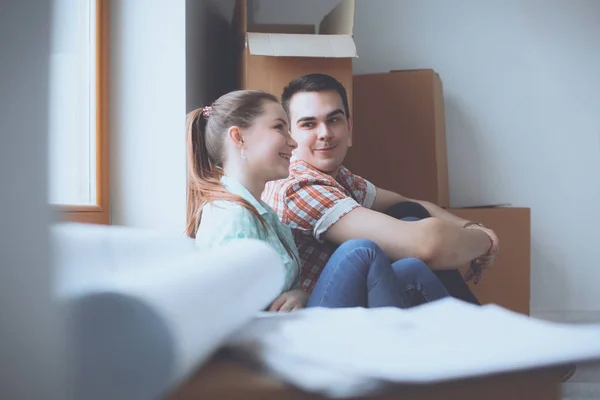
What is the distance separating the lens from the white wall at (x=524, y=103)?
7.97 feet

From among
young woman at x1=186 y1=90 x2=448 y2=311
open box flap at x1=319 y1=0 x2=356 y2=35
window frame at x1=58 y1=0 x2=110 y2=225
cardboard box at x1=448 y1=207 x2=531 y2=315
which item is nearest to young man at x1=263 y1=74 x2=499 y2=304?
young woman at x1=186 y1=90 x2=448 y2=311

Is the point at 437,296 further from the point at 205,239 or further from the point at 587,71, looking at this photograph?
the point at 587,71

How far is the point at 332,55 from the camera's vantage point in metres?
1.55

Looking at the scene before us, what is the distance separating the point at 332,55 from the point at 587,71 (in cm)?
154

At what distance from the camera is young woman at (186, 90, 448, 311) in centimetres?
86

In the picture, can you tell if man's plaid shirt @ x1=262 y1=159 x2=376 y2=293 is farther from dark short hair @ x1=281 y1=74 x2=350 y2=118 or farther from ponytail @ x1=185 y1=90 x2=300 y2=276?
dark short hair @ x1=281 y1=74 x2=350 y2=118

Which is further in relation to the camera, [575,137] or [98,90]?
[575,137]

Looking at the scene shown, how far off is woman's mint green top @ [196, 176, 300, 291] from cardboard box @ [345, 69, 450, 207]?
1.03m

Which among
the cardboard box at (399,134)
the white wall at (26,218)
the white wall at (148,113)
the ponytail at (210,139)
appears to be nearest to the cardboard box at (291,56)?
the white wall at (148,113)

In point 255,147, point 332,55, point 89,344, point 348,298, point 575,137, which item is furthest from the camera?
point 575,137

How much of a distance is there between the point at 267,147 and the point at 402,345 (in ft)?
2.58

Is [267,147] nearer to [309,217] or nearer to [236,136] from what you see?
[236,136]

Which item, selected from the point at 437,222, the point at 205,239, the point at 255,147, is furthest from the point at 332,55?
the point at 205,239

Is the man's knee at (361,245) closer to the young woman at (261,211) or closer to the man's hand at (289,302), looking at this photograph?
the young woman at (261,211)
